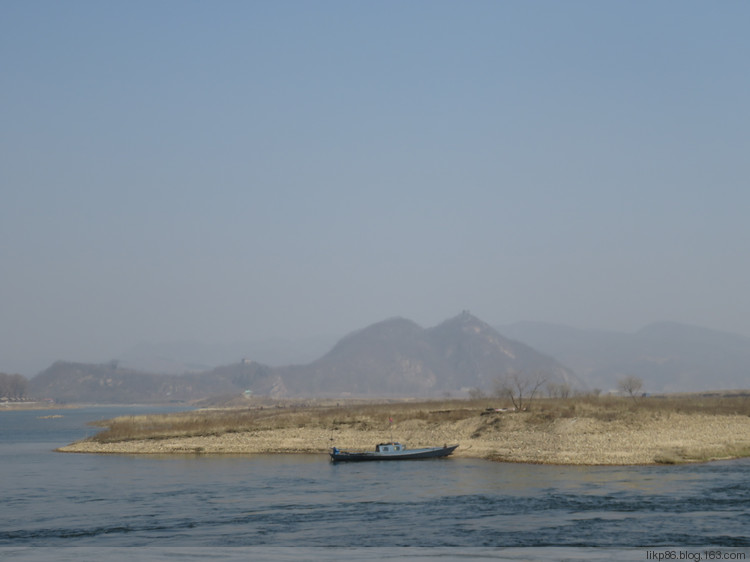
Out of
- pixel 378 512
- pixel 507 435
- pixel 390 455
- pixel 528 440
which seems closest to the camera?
pixel 378 512

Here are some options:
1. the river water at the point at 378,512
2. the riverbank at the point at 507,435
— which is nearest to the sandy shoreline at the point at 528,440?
the riverbank at the point at 507,435

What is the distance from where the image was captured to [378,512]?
38.5 metres

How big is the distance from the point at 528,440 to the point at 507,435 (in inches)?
171

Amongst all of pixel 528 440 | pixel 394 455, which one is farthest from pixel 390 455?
pixel 528 440

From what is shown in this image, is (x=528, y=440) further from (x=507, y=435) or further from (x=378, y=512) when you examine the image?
(x=378, y=512)

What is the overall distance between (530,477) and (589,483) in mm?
4794

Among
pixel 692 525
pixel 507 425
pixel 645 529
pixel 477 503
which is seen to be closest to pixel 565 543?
pixel 645 529

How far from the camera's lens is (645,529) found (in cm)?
3173

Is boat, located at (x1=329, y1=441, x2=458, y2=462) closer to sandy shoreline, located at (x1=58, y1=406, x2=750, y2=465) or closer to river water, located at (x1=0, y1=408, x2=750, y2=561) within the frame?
river water, located at (x1=0, y1=408, x2=750, y2=561)

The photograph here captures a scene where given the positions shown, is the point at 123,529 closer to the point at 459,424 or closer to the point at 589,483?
the point at 589,483

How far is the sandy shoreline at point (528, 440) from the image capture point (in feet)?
191

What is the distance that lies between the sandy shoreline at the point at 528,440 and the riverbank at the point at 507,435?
77 mm

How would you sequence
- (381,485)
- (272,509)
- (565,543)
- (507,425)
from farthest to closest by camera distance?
(507,425) < (381,485) < (272,509) < (565,543)

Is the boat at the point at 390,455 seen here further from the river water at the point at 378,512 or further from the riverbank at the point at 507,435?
the riverbank at the point at 507,435
